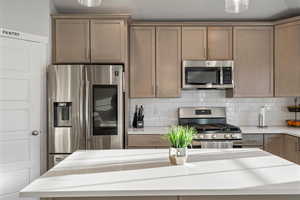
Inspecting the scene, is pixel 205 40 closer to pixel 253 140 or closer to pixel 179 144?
pixel 253 140

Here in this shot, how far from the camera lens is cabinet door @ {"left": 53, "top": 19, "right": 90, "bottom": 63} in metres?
3.57

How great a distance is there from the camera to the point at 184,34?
393cm

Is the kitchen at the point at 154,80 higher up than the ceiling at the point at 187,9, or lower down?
lower down

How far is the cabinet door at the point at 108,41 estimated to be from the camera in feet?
11.7

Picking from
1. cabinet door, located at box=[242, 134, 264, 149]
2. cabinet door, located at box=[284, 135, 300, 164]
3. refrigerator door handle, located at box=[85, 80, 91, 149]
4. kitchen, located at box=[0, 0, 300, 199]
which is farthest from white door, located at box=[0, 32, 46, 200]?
cabinet door, located at box=[284, 135, 300, 164]

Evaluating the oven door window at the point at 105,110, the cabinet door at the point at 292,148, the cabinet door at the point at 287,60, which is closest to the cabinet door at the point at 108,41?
the oven door window at the point at 105,110

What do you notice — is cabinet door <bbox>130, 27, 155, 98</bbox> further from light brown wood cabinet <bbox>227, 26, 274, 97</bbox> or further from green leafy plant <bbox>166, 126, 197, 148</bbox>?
green leafy plant <bbox>166, 126, 197, 148</bbox>

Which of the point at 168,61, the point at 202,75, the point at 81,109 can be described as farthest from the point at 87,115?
the point at 202,75

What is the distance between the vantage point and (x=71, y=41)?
3588 mm

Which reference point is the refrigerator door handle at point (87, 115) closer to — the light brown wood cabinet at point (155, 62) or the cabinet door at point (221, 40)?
the light brown wood cabinet at point (155, 62)

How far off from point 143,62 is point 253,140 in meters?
1.79

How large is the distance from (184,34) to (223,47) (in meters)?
0.58

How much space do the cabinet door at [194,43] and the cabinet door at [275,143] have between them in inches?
53.5

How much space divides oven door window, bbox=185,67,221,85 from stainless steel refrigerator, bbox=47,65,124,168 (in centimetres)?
104
